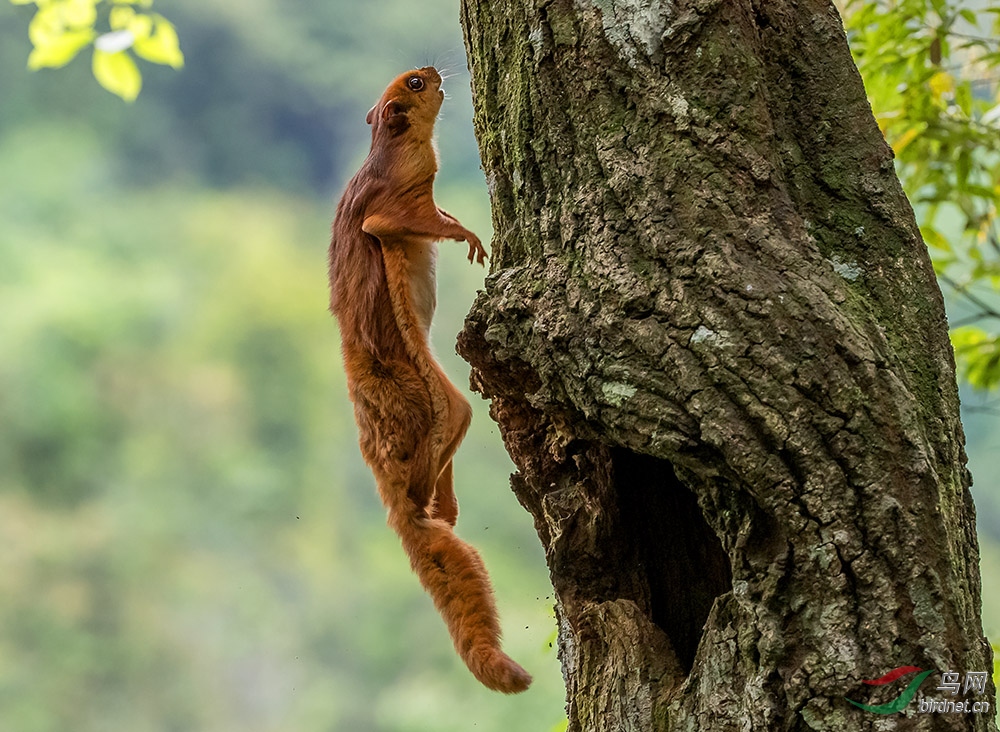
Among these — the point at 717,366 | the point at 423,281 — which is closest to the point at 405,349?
the point at 423,281

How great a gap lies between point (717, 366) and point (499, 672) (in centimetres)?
64

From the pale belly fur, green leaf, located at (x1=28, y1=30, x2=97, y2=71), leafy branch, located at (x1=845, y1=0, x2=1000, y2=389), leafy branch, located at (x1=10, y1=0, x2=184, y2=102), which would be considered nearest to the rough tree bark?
the pale belly fur

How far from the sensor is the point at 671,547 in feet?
5.14

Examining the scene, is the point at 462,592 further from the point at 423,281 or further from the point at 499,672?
the point at 423,281

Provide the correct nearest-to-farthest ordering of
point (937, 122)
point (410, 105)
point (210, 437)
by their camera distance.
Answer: point (410, 105)
point (937, 122)
point (210, 437)

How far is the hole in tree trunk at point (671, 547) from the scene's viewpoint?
4.97ft

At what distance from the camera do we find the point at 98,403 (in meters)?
4.17

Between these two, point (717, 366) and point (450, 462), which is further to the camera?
point (450, 462)

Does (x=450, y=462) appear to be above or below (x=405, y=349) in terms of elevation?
below

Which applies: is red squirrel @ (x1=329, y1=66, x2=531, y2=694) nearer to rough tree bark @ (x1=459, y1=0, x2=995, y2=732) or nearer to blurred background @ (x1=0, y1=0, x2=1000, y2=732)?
rough tree bark @ (x1=459, y1=0, x2=995, y2=732)

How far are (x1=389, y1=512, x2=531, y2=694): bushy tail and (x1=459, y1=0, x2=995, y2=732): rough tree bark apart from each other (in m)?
0.12

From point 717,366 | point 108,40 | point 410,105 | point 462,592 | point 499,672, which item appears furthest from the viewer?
point 108,40

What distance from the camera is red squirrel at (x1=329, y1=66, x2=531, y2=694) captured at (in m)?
1.74

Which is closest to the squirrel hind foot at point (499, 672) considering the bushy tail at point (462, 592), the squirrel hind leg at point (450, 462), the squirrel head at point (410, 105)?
the bushy tail at point (462, 592)
